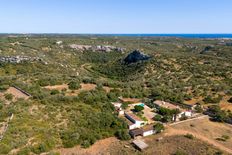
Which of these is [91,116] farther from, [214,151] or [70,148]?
[214,151]

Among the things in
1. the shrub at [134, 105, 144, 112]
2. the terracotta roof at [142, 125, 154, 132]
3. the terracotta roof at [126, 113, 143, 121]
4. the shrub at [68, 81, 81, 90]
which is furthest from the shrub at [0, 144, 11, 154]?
the shrub at [68, 81, 81, 90]

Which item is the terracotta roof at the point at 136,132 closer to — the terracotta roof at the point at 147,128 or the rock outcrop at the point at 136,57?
the terracotta roof at the point at 147,128

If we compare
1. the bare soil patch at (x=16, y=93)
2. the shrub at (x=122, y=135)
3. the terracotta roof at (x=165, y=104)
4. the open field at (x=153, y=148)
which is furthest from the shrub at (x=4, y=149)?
the terracotta roof at (x=165, y=104)

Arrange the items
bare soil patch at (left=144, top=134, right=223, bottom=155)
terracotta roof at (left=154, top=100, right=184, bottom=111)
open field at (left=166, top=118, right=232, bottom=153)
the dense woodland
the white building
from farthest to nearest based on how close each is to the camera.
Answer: terracotta roof at (left=154, top=100, right=184, bottom=111), the white building, open field at (left=166, top=118, right=232, bottom=153), the dense woodland, bare soil patch at (left=144, top=134, right=223, bottom=155)

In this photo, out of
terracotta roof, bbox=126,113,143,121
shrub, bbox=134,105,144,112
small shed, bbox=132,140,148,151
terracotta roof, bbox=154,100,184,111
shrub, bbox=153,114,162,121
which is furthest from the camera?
terracotta roof, bbox=154,100,184,111

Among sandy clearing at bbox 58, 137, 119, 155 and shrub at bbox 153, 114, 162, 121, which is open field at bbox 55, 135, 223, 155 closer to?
sandy clearing at bbox 58, 137, 119, 155

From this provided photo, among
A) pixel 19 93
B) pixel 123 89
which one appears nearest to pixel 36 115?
pixel 19 93

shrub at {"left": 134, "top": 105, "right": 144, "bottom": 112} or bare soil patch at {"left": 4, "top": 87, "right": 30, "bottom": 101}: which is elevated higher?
bare soil patch at {"left": 4, "top": 87, "right": 30, "bottom": 101}

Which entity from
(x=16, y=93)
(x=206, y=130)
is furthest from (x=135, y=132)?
(x=16, y=93)

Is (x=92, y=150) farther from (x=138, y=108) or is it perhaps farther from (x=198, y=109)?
(x=198, y=109)
